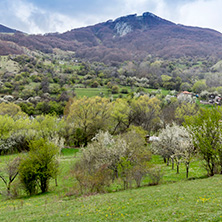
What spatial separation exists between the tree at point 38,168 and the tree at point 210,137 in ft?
68.1

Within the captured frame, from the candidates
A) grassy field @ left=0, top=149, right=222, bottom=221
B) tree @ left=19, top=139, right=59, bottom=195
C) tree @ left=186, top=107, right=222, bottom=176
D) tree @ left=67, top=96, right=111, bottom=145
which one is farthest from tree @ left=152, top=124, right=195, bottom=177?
tree @ left=67, top=96, right=111, bottom=145

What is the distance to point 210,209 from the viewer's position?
10.8 metres

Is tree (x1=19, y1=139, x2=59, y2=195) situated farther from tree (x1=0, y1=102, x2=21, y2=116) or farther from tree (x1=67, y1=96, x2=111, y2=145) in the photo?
tree (x1=0, y1=102, x2=21, y2=116)

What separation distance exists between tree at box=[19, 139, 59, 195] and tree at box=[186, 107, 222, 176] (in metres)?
20.8

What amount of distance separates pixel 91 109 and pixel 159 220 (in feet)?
139

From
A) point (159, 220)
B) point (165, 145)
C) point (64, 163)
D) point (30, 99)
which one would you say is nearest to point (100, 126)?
point (64, 163)

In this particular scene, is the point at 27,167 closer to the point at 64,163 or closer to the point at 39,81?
the point at 64,163

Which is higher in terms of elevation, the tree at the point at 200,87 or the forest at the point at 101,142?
the tree at the point at 200,87

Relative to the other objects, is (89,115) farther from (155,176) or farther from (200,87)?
(200,87)

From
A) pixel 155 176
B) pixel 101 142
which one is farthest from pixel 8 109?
pixel 155 176

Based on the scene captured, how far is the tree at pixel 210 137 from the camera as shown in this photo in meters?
22.4

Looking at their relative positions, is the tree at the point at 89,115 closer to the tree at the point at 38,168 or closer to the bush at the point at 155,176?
the tree at the point at 38,168

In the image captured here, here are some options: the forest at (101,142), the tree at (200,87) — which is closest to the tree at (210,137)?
the forest at (101,142)

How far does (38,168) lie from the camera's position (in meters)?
23.1
